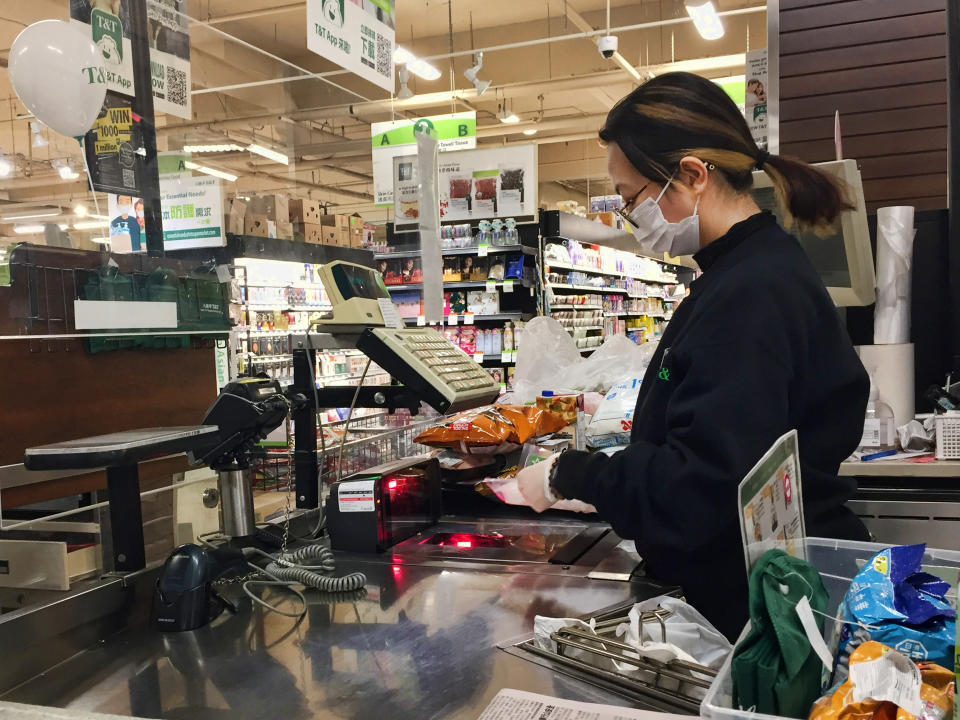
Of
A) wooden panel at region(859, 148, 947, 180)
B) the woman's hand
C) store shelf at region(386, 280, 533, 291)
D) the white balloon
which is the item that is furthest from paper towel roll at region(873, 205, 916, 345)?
store shelf at region(386, 280, 533, 291)

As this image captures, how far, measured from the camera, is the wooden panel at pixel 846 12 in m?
3.75

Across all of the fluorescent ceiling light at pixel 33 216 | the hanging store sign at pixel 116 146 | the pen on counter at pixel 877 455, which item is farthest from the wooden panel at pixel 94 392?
the fluorescent ceiling light at pixel 33 216

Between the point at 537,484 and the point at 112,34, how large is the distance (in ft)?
11.0

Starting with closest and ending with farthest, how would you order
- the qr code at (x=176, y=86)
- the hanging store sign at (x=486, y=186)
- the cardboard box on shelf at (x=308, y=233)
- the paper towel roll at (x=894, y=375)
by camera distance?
the paper towel roll at (x=894, y=375) < the qr code at (x=176, y=86) < the hanging store sign at (x=486, y=186) < the cardboard box on shelf at (x=308, y=233)

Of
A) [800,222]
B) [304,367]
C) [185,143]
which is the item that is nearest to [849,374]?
[800,222]

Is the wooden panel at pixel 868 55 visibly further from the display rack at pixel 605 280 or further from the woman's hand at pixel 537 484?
the display rack at pixel 605 280

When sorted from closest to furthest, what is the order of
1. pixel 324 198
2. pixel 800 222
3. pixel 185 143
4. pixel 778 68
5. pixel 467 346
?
pixel 800 222 → pixel 778 68 → pixel 467 346 → pixel 185 143 → pixel 324 198

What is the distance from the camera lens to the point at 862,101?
3.85m

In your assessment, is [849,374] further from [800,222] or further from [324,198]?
[324,198]

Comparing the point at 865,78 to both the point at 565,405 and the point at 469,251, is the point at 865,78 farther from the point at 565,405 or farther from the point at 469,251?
the point at 469,251

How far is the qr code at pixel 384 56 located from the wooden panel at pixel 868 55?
76.5 inches

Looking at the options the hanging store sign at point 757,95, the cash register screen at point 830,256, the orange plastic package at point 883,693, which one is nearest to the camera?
the orange plastic package at point 883,693

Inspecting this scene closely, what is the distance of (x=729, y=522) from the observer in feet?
4.09

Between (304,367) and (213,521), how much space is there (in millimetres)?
418
